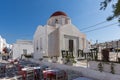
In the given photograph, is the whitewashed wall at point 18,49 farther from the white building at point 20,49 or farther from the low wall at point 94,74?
the low wall at point 94,74

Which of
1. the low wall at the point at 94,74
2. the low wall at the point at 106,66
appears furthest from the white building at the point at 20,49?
the low wall at the point at 106,66

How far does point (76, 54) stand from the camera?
1150 inches

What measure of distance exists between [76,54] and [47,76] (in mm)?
16975

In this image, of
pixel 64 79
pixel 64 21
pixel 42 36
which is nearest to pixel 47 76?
pixel 64 79

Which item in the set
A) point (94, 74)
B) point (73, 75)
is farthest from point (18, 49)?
point (94, 74)

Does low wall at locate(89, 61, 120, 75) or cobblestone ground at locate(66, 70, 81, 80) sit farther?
cobblestone ground at locate(66, 70, 81, 80)

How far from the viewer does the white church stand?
27.3m

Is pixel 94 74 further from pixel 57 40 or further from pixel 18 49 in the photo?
pixel 18 49

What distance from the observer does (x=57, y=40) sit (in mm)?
28016

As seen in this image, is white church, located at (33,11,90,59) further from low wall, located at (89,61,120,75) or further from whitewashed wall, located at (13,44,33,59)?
low wall, located at (89,61,120,75)

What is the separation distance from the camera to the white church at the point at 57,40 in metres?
27.3

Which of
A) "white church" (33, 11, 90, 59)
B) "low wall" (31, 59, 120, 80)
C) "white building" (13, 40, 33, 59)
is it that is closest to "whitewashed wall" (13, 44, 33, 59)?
"white building" (13, 40, 33, 59)

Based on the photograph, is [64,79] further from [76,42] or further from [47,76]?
[76,42]

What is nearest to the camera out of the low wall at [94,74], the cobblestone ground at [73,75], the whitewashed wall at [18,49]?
the low wall at [94,74]
